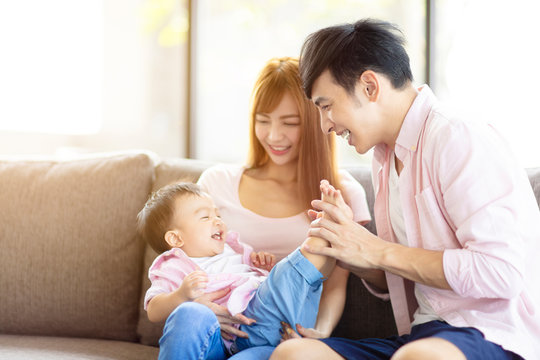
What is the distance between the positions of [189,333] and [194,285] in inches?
5.5

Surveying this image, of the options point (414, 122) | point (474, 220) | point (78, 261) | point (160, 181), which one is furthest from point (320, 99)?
point (78, 261)

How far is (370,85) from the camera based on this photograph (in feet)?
4.53

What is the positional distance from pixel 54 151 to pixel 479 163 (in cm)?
296

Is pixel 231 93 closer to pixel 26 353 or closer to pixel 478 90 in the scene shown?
pixel 478 90

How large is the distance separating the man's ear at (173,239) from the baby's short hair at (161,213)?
0.03 m

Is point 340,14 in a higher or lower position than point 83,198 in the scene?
higher

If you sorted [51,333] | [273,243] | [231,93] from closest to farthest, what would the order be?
[273,243] → [51,333] → [231,93]

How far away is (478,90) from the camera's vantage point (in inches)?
121

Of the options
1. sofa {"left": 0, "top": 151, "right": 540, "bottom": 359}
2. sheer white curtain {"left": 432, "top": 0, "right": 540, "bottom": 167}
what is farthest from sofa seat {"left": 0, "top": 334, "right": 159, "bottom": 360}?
sheer white curtain {"left": 432, "top": 0, "right": 540, "bottom": 167}

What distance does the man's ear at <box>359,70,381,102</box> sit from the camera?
4.47 ft

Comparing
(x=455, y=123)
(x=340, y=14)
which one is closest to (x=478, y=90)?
(x=340, y=14)

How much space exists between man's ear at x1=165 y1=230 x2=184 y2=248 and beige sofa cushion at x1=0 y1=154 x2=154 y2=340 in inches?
16.3

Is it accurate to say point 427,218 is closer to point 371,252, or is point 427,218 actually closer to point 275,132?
point 371,252

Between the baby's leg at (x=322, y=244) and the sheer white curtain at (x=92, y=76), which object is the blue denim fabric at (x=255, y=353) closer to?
the baby's leg at (x=322, y=244)
